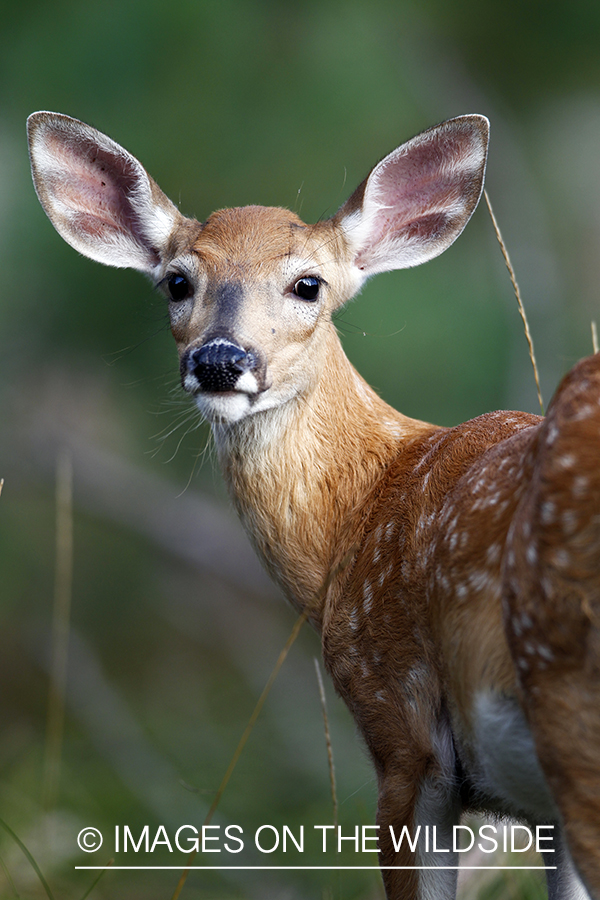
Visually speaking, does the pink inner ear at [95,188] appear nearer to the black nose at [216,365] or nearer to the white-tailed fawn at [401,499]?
the white-tailed fawn at [401,499]

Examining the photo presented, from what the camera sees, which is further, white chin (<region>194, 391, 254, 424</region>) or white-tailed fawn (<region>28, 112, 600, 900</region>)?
white chin (<region>194, 391, 254, 424</region>)

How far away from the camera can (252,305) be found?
2900 mm

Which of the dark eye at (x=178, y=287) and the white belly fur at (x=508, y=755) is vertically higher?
the dark eye at (x=178, y=287)

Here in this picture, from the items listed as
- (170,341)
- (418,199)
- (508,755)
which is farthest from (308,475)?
(170,341)

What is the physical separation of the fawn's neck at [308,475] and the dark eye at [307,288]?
21cm

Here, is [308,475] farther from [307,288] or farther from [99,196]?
[99,196]

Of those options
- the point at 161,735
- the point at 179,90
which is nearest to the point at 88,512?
the point at 161,735

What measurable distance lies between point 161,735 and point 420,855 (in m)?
4.81

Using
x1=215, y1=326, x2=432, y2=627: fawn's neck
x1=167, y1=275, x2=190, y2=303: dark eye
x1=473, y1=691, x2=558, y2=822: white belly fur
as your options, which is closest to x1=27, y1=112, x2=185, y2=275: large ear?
x1=167, y1=275, x2=190, y2=303: dark eye

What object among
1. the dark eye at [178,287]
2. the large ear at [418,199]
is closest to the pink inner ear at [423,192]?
the large ear at [418,199]

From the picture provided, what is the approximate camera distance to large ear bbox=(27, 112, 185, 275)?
131 inches

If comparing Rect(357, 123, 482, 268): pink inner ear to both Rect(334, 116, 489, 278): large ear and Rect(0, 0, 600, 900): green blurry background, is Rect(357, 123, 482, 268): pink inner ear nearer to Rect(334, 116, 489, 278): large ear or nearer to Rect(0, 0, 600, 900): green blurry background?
Rect(334, 116, 489, 278): large ear

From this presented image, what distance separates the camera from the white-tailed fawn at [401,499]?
169cm

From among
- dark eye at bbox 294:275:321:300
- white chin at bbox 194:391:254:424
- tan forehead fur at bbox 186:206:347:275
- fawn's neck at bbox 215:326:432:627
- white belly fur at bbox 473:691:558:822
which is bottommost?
white belly fur at bbox 473:691:558:822
